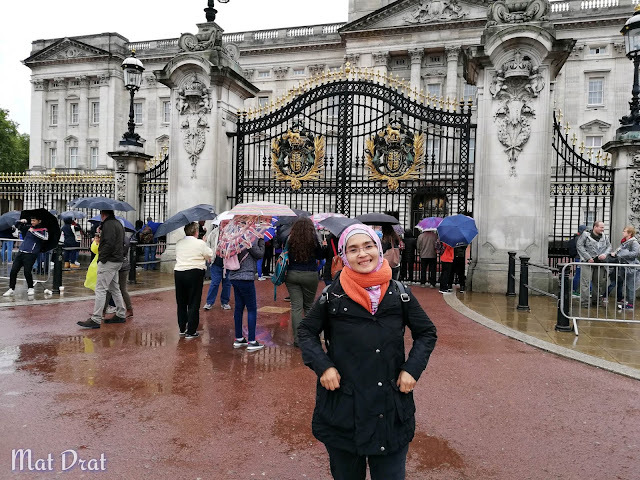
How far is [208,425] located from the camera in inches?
170

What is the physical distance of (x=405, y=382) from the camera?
8.74 ft

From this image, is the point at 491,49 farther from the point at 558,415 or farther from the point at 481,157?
the point at 558,415

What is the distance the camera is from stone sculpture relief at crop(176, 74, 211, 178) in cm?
1382

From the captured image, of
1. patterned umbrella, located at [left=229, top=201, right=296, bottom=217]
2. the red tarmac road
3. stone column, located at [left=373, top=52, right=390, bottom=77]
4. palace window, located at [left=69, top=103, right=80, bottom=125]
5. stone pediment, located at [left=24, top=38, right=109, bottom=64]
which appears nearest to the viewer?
the red tarmac road

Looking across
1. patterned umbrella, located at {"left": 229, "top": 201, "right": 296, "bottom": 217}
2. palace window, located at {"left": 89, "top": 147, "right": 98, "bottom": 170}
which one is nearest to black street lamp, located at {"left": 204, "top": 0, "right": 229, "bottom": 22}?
patterned umbrella, located at {"left": 229, "top": 201, "right": 296, "bottom": 217}

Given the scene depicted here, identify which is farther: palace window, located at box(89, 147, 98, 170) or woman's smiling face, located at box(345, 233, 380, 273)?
palace window, located at box(89, 147, 98, 170)

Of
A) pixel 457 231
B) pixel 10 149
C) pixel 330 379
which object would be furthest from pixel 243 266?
pixel 10 149

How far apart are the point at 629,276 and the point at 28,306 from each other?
37.9ft

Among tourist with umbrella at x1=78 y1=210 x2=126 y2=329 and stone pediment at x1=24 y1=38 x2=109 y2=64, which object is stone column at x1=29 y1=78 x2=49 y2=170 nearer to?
stone pediment at x1=24 y1=38 x2=109 y2=64

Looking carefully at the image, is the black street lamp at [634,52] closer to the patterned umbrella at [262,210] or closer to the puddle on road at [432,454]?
the patterned umbrella at [262,210]

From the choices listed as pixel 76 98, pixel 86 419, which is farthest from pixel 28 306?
pixel 76 98

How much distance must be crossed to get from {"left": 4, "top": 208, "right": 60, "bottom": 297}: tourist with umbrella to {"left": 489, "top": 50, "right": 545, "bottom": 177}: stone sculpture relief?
10184 mm

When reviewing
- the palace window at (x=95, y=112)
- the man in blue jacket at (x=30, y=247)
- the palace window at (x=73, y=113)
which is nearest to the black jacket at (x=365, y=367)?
the man in blue jacket at (x=30, y=247)

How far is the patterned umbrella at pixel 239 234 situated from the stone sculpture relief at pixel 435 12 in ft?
123
